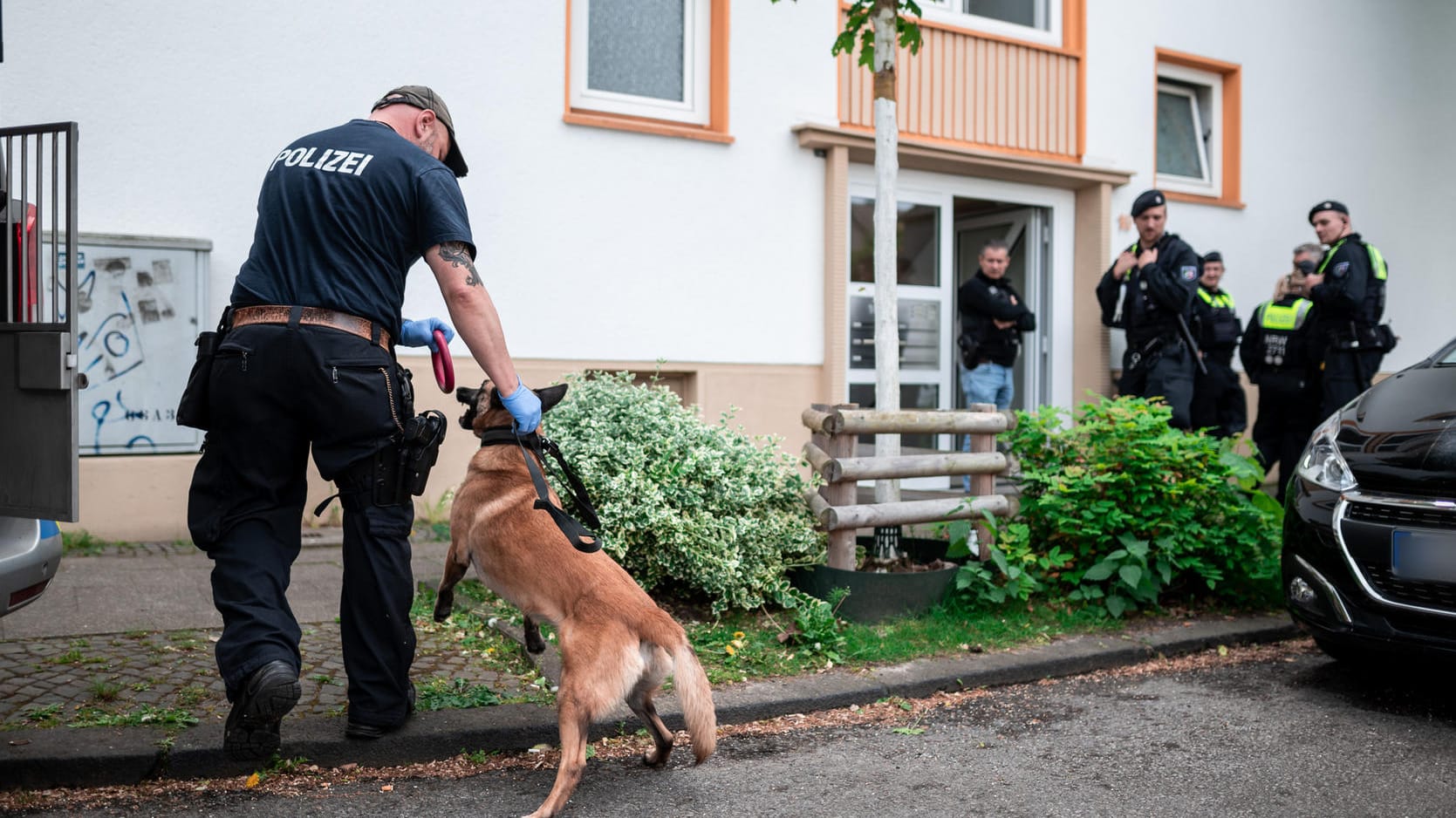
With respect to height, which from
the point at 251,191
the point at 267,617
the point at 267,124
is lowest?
the point at 267,617

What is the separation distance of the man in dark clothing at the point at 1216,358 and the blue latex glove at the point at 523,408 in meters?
7.17

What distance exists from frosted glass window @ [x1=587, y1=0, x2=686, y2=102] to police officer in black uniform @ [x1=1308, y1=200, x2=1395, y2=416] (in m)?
4.80

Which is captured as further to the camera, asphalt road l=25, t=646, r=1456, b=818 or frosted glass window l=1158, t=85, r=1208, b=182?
frosted glass window l=1158, t=85, r=1208, b=182

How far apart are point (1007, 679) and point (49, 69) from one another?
6021 mm

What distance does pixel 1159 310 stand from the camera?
8164 mm

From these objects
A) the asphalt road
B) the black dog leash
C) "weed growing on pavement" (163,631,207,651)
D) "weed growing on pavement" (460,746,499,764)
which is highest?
the black dog leash

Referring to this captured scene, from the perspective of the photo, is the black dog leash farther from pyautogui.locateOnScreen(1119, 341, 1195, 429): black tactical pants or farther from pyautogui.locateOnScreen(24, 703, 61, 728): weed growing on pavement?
pyautogui.locateOnScreen(1119, 341, 1195, 429): black tactical pants

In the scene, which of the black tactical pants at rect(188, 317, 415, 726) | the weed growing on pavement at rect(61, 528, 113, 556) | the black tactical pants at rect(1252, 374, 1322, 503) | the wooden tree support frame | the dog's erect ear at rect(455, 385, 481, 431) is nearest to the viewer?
the black tactical pants at rect(188, 317, 415, 726)

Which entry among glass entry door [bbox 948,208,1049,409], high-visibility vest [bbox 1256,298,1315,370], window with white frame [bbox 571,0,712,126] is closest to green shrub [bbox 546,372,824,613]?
window with white frame [bbox 571,0,712,126]

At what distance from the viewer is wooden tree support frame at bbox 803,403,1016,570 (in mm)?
4938

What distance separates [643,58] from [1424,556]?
6.09 m

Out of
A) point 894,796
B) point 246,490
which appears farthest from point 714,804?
point 246,490

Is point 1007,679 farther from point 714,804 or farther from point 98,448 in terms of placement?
point 98,448

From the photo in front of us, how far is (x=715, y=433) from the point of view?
17.0ft
